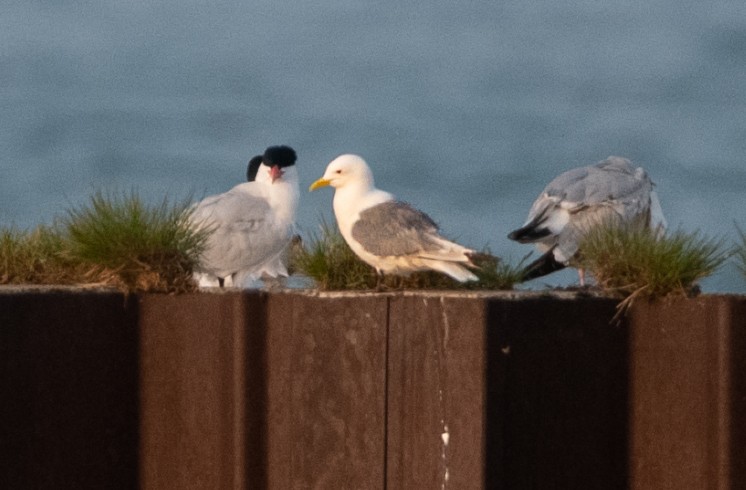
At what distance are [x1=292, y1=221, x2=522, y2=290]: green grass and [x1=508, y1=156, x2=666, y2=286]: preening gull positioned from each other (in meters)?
1.76

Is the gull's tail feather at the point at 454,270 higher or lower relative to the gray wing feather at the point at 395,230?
lower

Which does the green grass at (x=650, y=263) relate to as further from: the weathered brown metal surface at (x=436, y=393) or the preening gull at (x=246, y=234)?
the preening gull at (x=246, y=234)

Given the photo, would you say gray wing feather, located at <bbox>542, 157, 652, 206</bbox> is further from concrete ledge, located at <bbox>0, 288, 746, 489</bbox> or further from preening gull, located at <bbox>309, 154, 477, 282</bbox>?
concrete ledge, located at <bbox>0, 288, 746, 489</bbox>

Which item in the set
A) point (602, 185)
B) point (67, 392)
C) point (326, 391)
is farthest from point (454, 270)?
point (602, 185)

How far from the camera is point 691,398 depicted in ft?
21.5

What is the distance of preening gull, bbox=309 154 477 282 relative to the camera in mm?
7518

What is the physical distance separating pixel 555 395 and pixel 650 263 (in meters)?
0.86

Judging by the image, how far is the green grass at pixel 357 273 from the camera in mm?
7637

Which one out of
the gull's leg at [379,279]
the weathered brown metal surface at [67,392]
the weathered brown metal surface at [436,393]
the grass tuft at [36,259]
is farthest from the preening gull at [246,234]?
the weathered brown metal surface at [436,393]

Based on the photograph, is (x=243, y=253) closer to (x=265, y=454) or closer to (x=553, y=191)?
(x=553, y=191)

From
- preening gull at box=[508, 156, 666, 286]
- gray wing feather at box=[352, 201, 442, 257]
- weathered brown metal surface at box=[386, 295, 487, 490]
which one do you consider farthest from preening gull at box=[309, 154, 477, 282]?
preening gull at box=[508, 156, 666, 286]

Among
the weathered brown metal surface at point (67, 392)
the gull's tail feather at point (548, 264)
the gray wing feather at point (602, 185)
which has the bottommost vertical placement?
the weathered brown metal surface at point (67, 392)

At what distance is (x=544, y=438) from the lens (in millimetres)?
6406

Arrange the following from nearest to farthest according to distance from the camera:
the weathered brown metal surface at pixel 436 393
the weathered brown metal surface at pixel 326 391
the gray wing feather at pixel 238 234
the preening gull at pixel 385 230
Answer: the weathered brown metal surface at pixel 436 393, the weathered brown metal surface at pixel 326 391, the preening gull at pixel 385 230, the gray wing feather at pixel 238 234
